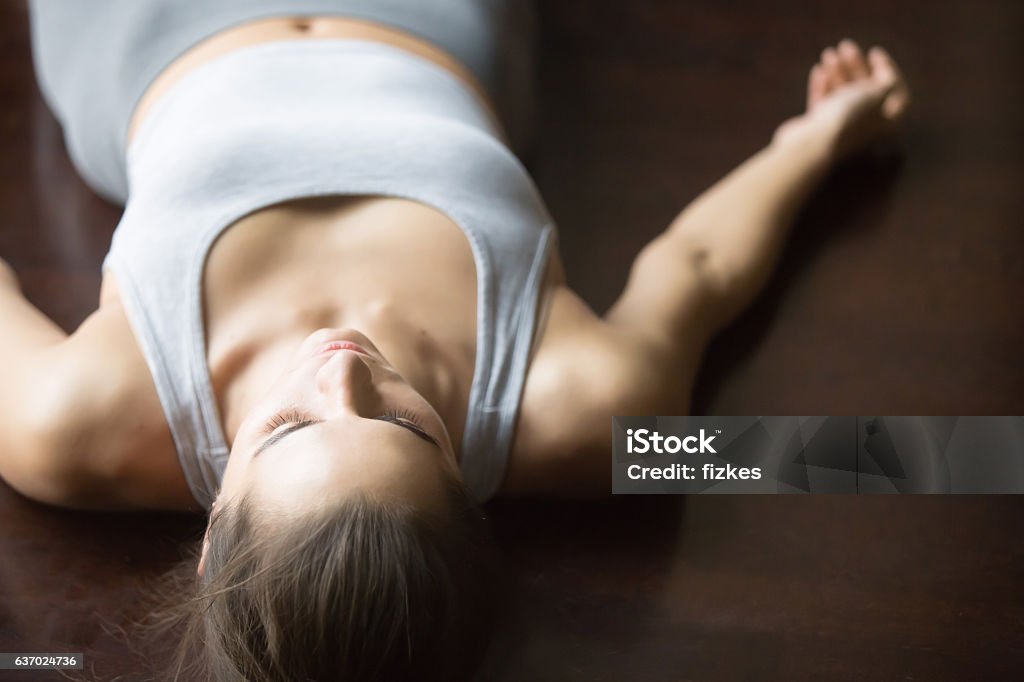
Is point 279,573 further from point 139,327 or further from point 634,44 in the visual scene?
point 634,44

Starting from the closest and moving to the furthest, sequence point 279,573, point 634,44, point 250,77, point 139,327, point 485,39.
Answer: point 279,573 → point 139,327 → point 250,77 → point 485,39 → point 634,44

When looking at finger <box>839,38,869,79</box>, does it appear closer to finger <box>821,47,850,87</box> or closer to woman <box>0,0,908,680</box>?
finger <box>821,47,850,87</box>

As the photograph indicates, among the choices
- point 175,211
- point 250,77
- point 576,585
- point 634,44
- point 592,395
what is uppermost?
point 634,44

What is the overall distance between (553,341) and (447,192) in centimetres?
15

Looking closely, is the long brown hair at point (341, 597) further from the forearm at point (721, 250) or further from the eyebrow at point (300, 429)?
the forearm at point (721, 250)

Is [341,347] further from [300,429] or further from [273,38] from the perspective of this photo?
[273,38]

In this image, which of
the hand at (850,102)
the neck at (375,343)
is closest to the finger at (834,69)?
the hand at (850,102)

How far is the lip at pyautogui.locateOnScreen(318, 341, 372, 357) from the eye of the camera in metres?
0.71

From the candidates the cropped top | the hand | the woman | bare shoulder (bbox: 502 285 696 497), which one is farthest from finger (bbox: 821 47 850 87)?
bare shoulder (bbox: 502 285 696 497)

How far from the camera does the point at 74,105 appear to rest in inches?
39.9

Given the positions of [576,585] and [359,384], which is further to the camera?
[576,585]

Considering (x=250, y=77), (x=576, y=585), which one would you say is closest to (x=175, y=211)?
(x=250, y=77)

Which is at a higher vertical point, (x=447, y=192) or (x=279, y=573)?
(x=447, y=192)

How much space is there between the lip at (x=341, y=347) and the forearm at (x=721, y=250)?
0.25 metres
